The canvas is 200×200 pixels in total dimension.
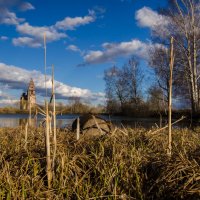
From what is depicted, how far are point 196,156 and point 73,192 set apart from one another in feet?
4.54

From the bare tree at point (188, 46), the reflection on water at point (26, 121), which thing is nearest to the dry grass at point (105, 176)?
the reflection on water at point (26, 121)

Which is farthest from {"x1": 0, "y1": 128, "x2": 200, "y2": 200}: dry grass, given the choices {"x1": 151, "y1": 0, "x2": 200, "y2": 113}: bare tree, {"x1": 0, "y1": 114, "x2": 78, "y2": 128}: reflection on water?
{"x1": 151, "y1": 0, "x2": 200, "y2": 113}: bare tree

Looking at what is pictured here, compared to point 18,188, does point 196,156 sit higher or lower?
higher

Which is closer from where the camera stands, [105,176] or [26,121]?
[105,176]

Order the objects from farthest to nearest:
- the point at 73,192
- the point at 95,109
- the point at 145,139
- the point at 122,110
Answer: the point at 122,110
the point at 95,109
the point at 145,139
the point at 73,192

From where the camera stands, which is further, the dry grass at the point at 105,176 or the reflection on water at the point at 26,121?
the reflection on water at the point at 26,121

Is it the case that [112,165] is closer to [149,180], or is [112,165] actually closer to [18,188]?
[149,180]

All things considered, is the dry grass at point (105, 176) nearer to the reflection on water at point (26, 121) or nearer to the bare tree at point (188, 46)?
the reflection on water at point (26, 121)

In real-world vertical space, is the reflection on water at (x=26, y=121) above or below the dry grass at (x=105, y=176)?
above

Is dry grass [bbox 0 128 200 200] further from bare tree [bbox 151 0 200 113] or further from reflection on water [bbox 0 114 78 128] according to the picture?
bare tree [bbox 151 0 200 113]

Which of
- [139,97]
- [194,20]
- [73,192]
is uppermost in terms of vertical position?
[194,20]

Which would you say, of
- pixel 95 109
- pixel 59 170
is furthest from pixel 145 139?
pixel 95 109

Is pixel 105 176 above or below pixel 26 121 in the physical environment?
below

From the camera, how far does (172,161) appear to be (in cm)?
379
